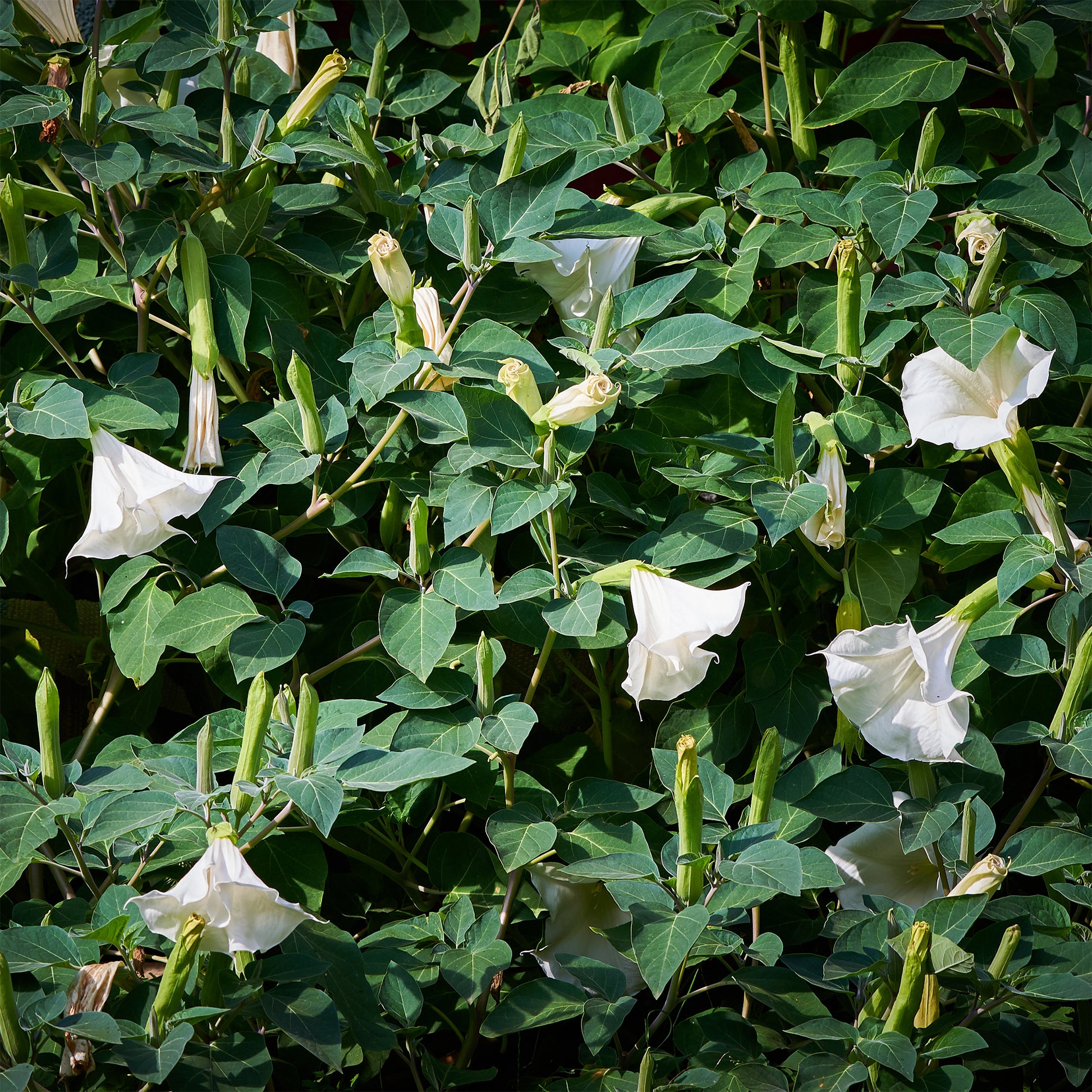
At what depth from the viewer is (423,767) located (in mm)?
965

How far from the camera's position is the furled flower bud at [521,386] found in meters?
1.08

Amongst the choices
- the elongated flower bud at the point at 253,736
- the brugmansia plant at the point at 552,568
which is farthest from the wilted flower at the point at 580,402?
the elongated flower bud at the point at 253,736

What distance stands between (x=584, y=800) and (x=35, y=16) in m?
1.15

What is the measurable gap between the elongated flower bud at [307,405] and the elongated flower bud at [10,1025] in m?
0.55

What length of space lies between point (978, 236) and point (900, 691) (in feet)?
1.71

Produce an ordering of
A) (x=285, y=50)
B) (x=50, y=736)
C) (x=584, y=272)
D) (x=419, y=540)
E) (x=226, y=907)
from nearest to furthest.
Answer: (x=226, y=907)
(x=50, y=736)
(x=419, y=540)
(x=584, y=272)
(x=285, y=50)

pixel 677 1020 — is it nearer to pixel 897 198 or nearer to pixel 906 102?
pixel 897 198

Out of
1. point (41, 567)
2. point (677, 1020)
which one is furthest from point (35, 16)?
point (677, 1020)

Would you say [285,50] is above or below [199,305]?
above

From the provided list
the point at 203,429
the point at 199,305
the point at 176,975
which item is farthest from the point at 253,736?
the point at 199,305

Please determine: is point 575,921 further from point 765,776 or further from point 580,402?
point 580,402

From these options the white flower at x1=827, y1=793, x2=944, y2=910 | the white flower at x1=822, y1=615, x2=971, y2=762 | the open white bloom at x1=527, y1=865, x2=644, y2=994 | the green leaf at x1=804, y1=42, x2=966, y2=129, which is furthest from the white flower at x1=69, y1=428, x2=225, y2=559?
the green leaf at x1=804, y1=42, x2=966, y2=129

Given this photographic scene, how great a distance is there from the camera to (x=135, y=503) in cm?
113

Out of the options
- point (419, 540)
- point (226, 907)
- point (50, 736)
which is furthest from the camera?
point (419, 540)
